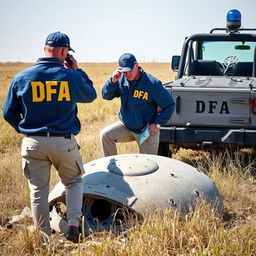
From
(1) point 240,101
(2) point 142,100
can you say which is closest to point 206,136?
(1) point 240,101

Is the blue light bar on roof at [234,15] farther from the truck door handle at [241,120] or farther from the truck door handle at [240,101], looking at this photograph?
the truck door handle at [241,120]

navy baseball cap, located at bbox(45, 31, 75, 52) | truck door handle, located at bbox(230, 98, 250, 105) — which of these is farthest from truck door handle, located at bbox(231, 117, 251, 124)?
navy baseball cap, located at bbox(45, 31, 75, 52)

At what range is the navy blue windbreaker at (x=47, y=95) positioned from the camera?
4062 millimetres

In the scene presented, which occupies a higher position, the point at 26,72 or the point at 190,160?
the point at 26,72

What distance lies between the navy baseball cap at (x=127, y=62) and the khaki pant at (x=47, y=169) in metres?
1.79

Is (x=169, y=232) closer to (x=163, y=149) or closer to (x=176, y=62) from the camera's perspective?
(x=163, y=149)

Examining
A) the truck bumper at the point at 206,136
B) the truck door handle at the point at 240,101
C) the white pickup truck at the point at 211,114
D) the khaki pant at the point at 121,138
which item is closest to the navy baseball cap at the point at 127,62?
the khaki pant at the point at 121,138

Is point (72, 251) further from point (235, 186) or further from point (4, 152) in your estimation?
point (4, 152)

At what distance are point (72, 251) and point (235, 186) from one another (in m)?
2.35

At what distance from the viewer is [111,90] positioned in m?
6.18

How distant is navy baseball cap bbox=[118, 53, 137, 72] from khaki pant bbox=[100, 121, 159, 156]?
762 millimetres

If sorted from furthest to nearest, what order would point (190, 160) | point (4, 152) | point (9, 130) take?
point (9, 130)
point (4, 152)
point (190, 160)

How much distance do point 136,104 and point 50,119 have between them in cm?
207

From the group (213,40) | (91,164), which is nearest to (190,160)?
(213,40)
